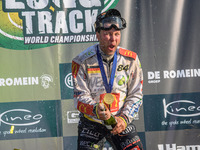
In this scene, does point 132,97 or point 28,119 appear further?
point 28,119

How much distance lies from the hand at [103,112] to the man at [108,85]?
0.18m

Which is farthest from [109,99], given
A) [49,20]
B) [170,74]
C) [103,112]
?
[49,20]

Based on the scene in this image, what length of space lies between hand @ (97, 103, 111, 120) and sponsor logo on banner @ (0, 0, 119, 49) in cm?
257

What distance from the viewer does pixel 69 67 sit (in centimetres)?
550

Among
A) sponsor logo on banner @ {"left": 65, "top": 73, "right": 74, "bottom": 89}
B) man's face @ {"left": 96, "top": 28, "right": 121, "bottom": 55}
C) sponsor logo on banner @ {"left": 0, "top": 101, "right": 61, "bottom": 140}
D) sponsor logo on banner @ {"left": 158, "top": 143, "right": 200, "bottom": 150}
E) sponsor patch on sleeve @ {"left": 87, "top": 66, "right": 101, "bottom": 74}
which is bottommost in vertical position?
sponsor logo on banner @ {"left": 158, "top": 143, "right": 200, "bottom": 150}

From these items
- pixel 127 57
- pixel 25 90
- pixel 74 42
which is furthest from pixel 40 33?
pixel 127 57

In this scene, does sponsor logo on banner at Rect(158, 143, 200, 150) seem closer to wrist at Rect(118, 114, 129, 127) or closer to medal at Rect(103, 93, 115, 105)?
wrist at Rect(118, 114, 129, 127)

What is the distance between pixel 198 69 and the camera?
18.0 feet

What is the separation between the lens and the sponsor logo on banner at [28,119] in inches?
213

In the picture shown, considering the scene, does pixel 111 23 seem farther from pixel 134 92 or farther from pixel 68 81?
pixel 68 81

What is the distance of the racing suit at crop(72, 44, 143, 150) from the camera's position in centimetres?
332

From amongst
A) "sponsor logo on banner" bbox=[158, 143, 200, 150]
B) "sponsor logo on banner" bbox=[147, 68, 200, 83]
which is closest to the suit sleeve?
"sponsor logo on banner" bbox=[147, 68, 200, 83]

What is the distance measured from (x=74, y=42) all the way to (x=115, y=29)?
220 cm

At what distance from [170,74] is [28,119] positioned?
230 centimetres
